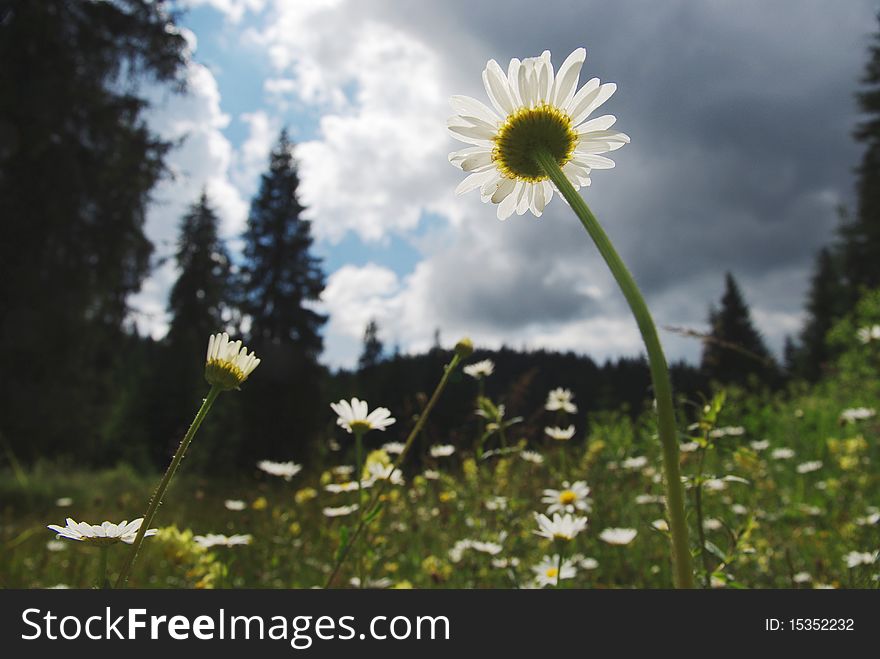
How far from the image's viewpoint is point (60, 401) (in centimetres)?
1029

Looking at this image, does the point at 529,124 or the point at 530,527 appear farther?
the point at 530,527

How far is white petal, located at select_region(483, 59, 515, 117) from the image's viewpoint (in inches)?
28.0

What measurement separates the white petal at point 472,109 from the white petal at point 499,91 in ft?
0.04

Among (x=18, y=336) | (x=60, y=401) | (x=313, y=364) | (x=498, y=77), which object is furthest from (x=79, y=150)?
(x=498, y=77)

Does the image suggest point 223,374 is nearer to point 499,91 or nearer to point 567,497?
point 499,91

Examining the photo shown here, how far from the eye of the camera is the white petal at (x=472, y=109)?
720 mm

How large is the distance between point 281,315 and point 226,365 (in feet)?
66.0

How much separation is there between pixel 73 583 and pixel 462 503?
150cm

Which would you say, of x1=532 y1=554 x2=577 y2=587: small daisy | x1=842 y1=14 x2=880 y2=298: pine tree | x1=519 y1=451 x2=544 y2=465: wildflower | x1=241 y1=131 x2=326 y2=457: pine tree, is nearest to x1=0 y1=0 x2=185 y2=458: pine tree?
x1=241 y1=131 x2=326 y2=457: pine tree

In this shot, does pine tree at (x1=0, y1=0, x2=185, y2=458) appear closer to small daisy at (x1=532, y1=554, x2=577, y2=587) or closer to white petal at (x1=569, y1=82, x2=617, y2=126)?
small daisy at (x1=532, y1=554, x2=577, y2=587)

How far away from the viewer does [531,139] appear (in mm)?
701

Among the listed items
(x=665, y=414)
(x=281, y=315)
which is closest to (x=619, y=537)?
(x=665, y=414)

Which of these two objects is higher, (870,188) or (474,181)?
(870,188)
